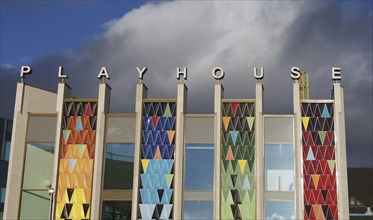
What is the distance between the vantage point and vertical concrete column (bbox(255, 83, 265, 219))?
2178 inches

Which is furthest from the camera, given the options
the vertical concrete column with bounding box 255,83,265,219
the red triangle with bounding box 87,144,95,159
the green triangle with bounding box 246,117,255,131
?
the red triangle with bounding box 87,144,95,159

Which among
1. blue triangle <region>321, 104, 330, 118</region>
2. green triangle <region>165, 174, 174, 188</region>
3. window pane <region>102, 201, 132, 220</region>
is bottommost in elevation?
window pane <region>102, 201, 132, 220</region>

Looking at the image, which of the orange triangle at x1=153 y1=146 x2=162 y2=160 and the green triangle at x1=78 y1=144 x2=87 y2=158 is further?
the green triangle at x1=78 y1=144 x2=87 y2=158

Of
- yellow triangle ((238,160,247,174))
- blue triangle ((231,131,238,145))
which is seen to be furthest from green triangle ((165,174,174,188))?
blue triangle ((231,131,238,145))

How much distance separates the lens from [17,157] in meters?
58.4

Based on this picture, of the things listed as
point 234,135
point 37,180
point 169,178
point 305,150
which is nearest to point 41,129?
point 37,180

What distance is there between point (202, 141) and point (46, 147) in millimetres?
15989

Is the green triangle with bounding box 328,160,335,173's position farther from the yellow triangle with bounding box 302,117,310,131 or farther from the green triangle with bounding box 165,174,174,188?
the green triangle with bounding box 165,174,174,188

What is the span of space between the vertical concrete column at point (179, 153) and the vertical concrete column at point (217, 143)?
10.5ft

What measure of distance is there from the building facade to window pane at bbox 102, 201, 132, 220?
0.32ft

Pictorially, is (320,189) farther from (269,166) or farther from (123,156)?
(123,156)

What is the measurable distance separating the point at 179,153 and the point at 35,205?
15131 millimetres

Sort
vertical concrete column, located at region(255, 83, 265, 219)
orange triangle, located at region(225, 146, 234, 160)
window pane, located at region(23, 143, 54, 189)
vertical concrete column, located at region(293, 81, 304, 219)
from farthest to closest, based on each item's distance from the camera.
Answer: window pane, located at region(23, 143, 54, 189)
orange triangle, located at region(225, 146, 234, 160)
vertical concrete column, located at region(293, 81, 304, 219)
vertical concrete column, located at region(255, 83, 265, 219)

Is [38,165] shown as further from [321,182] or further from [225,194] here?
[321,182]
